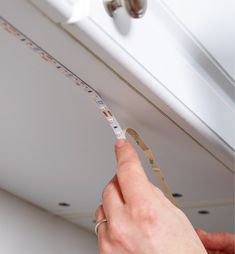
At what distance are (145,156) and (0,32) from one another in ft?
1.13

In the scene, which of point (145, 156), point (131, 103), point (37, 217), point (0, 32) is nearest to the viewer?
point (0, 32)

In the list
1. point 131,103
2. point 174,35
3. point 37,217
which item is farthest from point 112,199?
point 37,217

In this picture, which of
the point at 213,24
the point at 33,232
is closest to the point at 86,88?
the point at 213,24

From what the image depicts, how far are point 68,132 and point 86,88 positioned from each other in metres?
0.14

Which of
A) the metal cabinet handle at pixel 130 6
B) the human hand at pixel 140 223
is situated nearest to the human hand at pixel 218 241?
the human hand at pixel 140 223

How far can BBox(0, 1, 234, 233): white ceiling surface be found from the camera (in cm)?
51

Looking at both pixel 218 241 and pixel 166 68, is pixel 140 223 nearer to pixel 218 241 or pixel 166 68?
pixel 166 68

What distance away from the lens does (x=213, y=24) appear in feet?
2.15

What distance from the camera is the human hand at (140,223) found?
0.52 m

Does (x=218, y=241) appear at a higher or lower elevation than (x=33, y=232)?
lower

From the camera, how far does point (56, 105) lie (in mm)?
608

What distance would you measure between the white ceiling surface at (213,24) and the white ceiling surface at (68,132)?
0.14 metres

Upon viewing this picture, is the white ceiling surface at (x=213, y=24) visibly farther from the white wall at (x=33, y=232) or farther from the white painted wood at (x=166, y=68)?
the white wall at (x=33, y=232)

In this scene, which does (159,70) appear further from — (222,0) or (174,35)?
(222,0)
